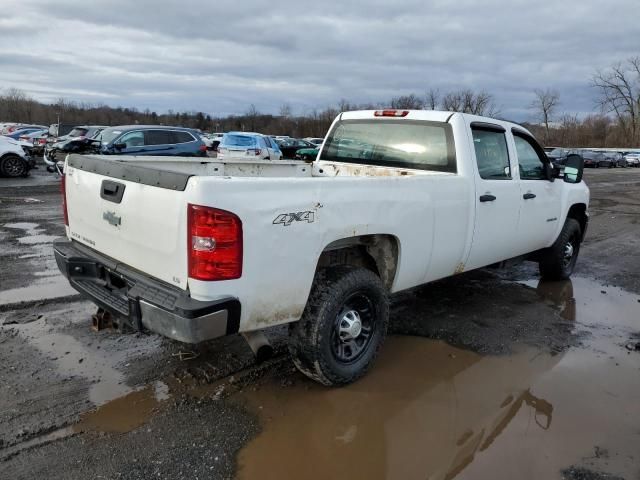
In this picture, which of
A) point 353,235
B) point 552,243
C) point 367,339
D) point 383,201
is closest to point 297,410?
point 367,339

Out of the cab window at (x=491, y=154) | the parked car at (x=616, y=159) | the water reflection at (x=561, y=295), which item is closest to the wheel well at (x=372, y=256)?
the cab window at (x=491, y=154)

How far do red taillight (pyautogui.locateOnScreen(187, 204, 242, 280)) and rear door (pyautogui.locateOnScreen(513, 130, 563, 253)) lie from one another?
3.53 metres

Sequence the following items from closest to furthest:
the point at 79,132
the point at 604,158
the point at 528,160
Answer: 1. the point at 528,160
2. the point at 79,132
3. the point at 604,158

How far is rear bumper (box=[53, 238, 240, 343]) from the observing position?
276cm

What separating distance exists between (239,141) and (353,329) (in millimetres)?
16308

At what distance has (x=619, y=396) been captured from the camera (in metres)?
3.74

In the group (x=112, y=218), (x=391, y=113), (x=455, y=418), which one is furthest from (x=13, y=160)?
(x=455, y=418)

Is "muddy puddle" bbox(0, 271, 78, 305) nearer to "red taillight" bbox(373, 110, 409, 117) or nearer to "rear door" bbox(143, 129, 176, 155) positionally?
"red taillight" bbox(373, 110, 409, 117)

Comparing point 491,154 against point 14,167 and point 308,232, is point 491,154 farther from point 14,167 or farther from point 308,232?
point 14,167

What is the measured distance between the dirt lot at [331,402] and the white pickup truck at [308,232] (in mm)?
454

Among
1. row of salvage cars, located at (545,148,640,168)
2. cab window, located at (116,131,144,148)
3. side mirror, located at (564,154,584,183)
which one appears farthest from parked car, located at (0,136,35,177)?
row of salvage cars, located at (545,148,640,168)

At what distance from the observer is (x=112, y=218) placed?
10.9 ft

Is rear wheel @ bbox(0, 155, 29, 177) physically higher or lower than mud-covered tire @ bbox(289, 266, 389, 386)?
lower

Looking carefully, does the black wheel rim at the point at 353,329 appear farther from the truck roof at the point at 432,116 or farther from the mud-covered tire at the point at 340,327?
the truck roof at the point at 432,116
